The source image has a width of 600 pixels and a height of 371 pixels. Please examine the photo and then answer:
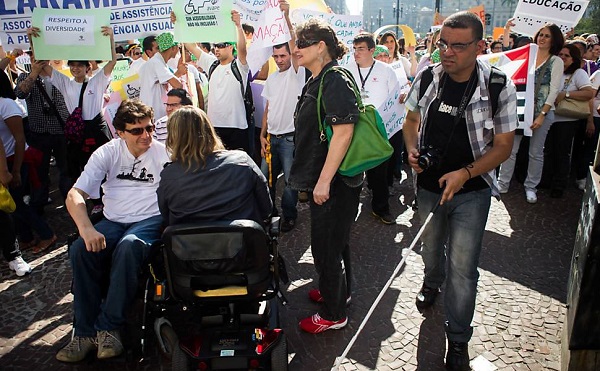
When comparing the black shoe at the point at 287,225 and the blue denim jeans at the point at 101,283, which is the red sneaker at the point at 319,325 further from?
the black shoe at the point at 287,225

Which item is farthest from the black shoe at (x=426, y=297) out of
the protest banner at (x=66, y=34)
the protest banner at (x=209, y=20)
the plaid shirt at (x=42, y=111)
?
the plaid shirt at (x=42, y=111)

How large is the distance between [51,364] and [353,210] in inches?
85.2

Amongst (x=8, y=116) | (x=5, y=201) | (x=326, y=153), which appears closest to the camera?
(x=326, y=153)

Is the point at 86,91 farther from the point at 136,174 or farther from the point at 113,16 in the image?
the point at 136,174

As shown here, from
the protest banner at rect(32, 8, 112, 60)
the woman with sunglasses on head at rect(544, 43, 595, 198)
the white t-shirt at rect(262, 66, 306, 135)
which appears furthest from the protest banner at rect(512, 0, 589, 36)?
the protest banner at rect(32, 8, 112, 60)

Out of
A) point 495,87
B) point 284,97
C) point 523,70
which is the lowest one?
point 284,97

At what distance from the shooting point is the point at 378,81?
513cm

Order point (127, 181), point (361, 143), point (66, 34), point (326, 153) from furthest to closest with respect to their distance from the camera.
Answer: point (66, 34), point (127, 181), point (326, 153), point (361, 143)

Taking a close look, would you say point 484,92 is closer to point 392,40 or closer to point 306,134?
point 306,134

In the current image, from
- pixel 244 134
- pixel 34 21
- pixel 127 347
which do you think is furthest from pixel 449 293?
pixel 34 21

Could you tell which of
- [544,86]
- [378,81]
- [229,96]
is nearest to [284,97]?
[229,96]

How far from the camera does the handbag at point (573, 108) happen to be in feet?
18.0

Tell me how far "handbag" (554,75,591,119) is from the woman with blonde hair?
14.6 feet

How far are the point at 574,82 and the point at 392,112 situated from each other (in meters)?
2.37
